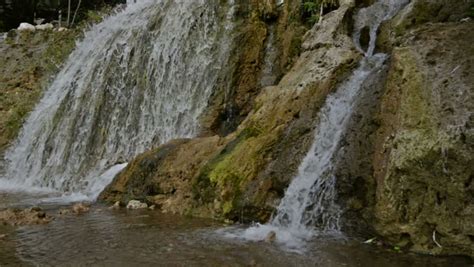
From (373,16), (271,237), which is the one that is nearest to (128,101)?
(373,16)

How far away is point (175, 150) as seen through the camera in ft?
35.2

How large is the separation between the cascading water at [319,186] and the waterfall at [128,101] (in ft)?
15.9

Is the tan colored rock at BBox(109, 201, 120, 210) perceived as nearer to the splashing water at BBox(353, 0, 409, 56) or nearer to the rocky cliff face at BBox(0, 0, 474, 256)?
the rocky cliff face at BBox(0, 0, 474, 256)

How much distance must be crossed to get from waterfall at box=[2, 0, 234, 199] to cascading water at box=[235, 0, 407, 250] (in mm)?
4857

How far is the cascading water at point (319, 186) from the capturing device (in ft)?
24.3

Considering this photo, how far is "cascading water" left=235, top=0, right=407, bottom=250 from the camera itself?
7.39 metres

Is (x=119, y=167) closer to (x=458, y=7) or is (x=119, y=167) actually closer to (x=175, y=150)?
(x=175, y=150)

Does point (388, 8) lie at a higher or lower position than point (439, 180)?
higher

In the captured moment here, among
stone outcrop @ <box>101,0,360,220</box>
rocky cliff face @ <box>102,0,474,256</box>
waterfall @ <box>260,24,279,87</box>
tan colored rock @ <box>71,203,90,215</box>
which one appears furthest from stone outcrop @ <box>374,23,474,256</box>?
waterfall @ <box>260,24,279,87</box>

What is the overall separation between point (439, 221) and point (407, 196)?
1.55 feet

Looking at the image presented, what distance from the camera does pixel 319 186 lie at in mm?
7711

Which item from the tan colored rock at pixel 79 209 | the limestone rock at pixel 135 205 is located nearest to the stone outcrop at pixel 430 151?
the limestone rock at pixel 135 205

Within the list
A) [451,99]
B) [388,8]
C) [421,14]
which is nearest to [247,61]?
[388,8]

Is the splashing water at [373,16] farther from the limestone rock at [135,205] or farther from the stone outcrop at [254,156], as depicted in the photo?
the limestone rock at [135,205]
